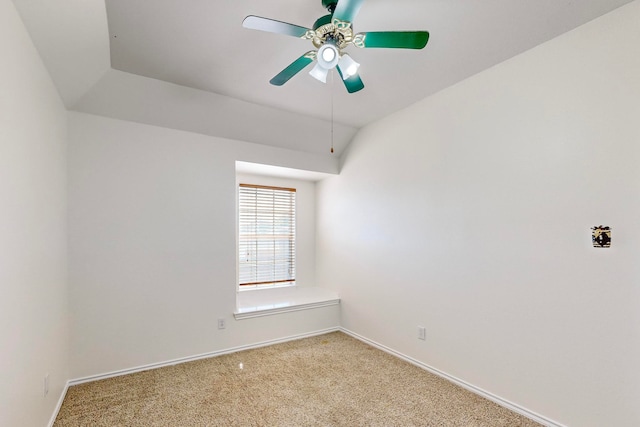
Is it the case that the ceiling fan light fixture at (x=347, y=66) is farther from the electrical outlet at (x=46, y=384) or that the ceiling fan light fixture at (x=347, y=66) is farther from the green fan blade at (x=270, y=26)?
the electrical outlet at (x=46, y=384)

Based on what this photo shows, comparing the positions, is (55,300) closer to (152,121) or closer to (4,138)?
(4,138)

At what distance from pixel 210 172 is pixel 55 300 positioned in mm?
1678

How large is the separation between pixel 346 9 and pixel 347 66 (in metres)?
0.42

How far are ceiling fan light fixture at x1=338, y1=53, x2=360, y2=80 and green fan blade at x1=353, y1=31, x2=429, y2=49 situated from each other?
0.13 metres

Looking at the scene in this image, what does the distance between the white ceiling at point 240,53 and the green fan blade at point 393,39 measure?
0.29 m

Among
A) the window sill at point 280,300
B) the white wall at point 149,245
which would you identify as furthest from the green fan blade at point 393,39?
the window sill at point 280,300

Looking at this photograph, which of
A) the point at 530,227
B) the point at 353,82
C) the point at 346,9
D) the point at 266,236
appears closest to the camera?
the point at 346,9

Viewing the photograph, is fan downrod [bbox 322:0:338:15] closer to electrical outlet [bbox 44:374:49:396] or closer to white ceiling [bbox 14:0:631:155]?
white ceiling [bbox 14:0:631:155]

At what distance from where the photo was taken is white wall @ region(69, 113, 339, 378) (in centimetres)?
263

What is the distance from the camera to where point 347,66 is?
1867mm

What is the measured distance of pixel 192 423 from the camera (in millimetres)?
2059

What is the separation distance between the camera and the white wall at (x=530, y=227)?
177cm

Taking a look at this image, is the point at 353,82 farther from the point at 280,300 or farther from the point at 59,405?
the point at 59,405

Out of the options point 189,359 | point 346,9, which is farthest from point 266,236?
point 346,9
